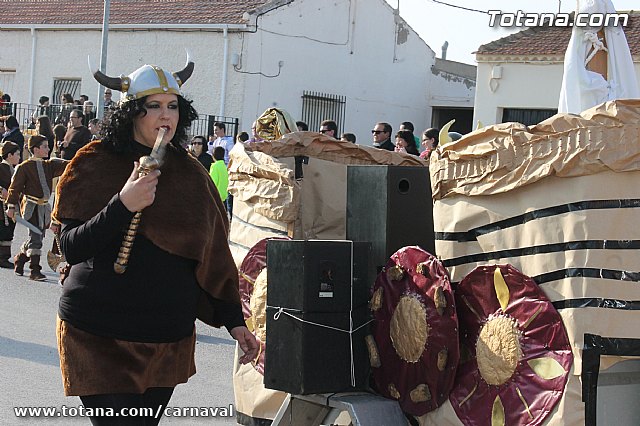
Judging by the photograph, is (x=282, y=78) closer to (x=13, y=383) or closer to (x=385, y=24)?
(x=385, y=24)

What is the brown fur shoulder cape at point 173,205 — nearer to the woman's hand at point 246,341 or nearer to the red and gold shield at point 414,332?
the woman's hand at point 246,341

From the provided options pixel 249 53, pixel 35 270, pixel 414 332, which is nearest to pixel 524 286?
pixel 414 332

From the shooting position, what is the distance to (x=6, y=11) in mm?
30578

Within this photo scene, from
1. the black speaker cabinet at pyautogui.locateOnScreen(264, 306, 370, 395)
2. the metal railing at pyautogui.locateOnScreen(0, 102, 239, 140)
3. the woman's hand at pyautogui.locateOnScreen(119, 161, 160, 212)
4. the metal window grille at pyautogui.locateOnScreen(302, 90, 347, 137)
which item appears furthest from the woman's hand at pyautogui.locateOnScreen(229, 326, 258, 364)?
the metal window grille at pyautogui.locateOnScreen(302, 90, 347, 137)

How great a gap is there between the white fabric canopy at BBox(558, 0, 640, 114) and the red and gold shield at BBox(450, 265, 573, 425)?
173 cm

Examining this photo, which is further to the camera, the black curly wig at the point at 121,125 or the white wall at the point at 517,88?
the white wall at the point at 517,88

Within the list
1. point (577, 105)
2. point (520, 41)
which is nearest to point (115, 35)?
point (520, 41)

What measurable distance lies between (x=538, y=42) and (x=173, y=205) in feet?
67.4

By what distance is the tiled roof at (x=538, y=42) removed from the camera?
2273 cm

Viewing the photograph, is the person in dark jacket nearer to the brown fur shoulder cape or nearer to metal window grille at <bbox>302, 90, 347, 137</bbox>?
metal window grille at <bbox>302, 90, 347, 137</bbox>

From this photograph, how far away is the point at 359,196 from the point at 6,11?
27343 millimetres

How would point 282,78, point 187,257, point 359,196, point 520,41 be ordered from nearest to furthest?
point 187,257 → point 359,196 → point 520,41 → point 282,78

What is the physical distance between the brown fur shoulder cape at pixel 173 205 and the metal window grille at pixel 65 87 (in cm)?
2474

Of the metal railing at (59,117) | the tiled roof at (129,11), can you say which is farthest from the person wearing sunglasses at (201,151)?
the tiled roof at (129,11)
